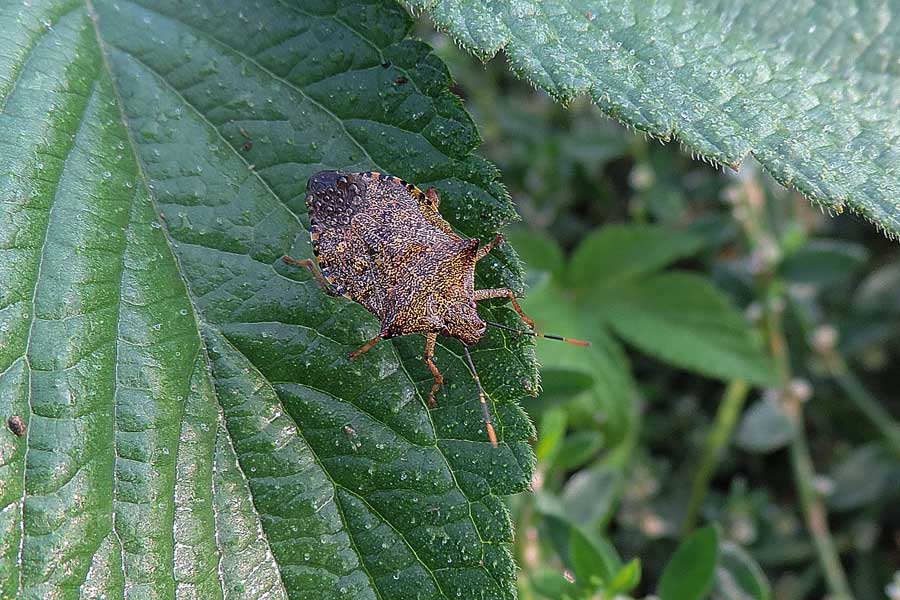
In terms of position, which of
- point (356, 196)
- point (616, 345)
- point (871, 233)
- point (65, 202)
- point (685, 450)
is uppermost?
point (871, 233)

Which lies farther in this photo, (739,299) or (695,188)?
(695,188)

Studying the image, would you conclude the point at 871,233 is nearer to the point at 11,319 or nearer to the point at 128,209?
the point at 128,209

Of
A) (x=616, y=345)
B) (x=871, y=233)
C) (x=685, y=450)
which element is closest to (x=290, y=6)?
(x=616, y=345)

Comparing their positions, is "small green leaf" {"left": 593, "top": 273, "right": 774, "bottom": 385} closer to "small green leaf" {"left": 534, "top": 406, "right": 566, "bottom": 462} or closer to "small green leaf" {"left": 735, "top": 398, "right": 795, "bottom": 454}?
"small green leaf" {"left": 735, "top": 398, "right": 795, "bottom": 454}

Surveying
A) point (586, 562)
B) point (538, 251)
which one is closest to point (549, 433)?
point (586, 562)

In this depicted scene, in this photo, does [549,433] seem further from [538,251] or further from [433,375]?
[538,251]

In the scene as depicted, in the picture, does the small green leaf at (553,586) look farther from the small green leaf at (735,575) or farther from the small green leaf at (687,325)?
the small green leaf at (687,325)
